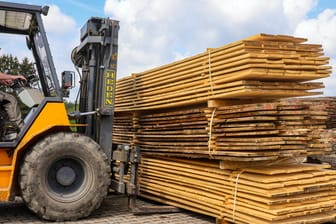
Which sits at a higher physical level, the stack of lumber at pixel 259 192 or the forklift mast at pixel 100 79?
the forklift mast at pixel 100 79

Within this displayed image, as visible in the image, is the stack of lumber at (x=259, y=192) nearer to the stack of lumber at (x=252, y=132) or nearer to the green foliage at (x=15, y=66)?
the stack of lumber at (x=252, y=132)

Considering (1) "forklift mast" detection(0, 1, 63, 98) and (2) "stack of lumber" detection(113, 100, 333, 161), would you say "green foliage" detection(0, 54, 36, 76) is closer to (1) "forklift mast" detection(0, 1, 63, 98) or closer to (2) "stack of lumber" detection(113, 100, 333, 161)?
(1) "forklift mast" detection(0, 1, 63, 98)

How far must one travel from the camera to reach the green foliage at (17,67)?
6777 mm

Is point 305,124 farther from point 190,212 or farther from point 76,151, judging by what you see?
point 76,151

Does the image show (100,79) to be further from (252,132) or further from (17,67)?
(252,132)

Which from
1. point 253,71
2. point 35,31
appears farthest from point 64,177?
point 253,71

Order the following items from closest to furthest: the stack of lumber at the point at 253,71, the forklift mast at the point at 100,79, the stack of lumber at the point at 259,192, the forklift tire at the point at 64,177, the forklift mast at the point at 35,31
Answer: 1. the stack of lumber at the point at 259,192
2. the stack of lumber at the point at 253,71
3. the forklift tire at the point at 64,177
4. the forklift mast at the point at 35,31
5. the forklift mast at the point at 100,79

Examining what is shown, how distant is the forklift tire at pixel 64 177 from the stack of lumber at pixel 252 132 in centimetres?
126

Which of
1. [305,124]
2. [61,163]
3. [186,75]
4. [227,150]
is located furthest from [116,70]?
[305,124]

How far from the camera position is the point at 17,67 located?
7129 mm

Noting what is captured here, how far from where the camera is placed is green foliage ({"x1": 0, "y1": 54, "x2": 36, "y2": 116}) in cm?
678

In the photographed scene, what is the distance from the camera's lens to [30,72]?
286 inches

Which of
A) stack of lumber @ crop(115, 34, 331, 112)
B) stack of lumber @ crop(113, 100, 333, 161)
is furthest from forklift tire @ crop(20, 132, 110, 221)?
stack of lumber @ crop(115, 34, 331, 112)

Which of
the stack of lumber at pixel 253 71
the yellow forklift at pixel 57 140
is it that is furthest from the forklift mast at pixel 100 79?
the stack of lumber at pixel 253 71
